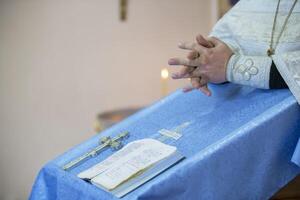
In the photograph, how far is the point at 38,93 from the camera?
7.27 ft

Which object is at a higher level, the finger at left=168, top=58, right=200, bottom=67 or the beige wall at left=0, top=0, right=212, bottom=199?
the finger at left=168, top=58, right=200, bottom=67

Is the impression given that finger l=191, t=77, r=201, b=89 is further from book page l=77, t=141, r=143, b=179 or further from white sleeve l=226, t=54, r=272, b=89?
book page l=77, t=141, r=143, b=179

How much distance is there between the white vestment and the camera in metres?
0.86

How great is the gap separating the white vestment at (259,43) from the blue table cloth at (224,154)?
0.05 m

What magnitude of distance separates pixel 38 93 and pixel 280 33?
5.10 ft

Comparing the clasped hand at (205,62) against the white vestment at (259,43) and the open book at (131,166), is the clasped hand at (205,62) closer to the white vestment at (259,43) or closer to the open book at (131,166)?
the white vestment at (259,43)

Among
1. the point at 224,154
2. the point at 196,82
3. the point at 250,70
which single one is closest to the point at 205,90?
the point at 196,82

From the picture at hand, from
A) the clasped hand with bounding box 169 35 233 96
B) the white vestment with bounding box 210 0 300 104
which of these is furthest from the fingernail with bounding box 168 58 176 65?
the white vestment with bounding box 210 0 300 104

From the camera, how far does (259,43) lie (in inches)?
37.1

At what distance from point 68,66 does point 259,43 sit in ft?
4.83

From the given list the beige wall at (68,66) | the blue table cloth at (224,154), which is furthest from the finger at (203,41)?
the beige wall at (68,66)

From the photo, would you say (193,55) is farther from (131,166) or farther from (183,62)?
(131,166)

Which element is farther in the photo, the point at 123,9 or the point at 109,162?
the point at 123,9

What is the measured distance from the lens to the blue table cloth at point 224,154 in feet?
2.43
